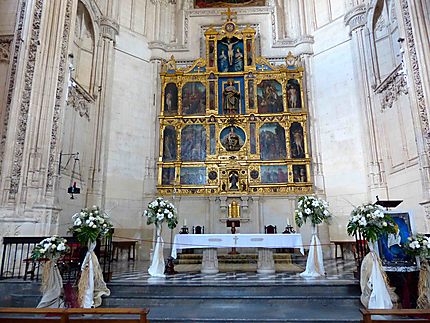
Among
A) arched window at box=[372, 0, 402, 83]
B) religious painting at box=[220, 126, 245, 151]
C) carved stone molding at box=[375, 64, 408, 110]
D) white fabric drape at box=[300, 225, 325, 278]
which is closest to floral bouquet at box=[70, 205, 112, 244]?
white fabric drape at box=[300, 225, 325, 278]

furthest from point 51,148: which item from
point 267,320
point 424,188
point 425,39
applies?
point 425,39

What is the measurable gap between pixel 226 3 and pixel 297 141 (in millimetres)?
8209

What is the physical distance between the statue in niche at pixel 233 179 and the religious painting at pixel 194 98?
3104mm

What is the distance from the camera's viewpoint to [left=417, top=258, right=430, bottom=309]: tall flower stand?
5512 mm

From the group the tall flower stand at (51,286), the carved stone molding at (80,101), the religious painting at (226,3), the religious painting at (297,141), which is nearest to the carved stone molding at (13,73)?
the carved stone molding at (80,101)

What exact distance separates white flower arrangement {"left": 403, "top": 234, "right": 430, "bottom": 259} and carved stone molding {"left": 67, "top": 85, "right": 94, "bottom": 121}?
10.5m

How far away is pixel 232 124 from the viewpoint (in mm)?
14789

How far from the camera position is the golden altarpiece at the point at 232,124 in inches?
558

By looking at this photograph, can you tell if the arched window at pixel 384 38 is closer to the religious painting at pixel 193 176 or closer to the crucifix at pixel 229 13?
the crucifix at pixel 229 13

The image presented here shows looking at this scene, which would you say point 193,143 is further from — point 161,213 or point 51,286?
point 51,286

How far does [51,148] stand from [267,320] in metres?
7.20

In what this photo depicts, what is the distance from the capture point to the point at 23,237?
7.48m

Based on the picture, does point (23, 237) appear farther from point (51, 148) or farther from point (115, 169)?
point (115, 169)

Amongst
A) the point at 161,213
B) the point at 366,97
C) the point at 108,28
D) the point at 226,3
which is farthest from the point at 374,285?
the point at 226,3
